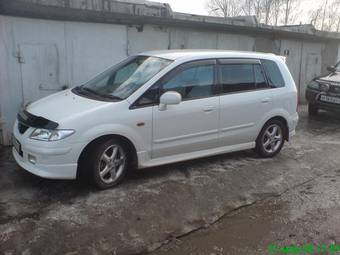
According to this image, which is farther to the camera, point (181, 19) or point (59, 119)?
point (181, 19)

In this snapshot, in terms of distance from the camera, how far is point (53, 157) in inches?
158

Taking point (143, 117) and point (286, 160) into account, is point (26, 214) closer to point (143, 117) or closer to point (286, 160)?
point (143, 117)

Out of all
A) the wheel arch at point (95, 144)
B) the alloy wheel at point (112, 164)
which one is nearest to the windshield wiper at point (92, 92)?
the wheel arch at point (95, 144)

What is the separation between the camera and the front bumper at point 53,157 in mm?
Result: 3992

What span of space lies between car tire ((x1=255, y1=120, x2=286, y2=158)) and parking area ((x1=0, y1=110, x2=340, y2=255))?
1.04ft

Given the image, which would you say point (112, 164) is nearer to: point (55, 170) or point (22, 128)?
point (55, 170)

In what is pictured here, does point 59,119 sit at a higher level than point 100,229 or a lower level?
higher

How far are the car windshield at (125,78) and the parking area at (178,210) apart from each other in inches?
46.8

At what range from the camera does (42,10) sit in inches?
233

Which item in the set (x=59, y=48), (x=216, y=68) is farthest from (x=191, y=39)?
(x=216, y=68)

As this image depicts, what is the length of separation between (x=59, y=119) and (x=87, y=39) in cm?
308

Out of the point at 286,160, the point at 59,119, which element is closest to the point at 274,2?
the point at 286,160

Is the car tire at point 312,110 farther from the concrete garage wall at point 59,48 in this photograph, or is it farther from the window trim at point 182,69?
the window trim at point 182,69

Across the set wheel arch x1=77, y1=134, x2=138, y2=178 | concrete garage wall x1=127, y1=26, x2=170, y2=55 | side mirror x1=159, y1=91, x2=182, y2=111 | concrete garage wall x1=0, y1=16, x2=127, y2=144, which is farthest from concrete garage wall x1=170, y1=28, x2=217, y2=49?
wheel arch x1=77, y1=134, x2=138, y2=178
